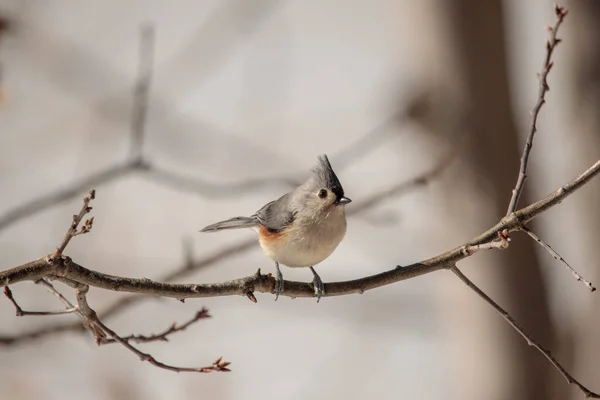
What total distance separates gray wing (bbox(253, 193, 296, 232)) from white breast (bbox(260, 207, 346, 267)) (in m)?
0.04

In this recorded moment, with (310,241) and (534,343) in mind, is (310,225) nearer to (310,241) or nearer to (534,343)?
(310,241)

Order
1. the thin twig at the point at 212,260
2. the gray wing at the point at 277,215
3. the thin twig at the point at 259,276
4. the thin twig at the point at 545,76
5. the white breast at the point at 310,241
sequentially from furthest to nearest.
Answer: the thin twig at the point at 212,260
the gray wing at the point at 277,215
the white breast at the point at 310,241
the thin twig at the point at 545,76
the thin twig at the point at 259,276

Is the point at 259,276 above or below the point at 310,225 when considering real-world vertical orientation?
below

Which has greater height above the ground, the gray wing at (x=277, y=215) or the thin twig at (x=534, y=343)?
the gray wing at (x=277, y=215)

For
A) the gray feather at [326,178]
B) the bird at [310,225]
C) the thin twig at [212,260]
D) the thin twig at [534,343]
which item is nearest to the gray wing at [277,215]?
the bird at [310,225]

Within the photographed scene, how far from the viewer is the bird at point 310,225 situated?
1587 millimetres

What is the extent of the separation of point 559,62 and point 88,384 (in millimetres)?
2654

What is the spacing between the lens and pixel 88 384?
3111 mm

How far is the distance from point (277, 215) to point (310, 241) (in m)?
0.18

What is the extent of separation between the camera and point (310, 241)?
5.20ft

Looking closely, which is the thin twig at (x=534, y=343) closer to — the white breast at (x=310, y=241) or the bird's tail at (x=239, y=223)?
the white breast at (x=310, y=241)

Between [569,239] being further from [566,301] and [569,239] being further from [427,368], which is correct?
[427,368]

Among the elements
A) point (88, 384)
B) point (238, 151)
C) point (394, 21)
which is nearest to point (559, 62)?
point (394, 21)

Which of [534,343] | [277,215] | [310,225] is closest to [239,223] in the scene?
[277,215]
